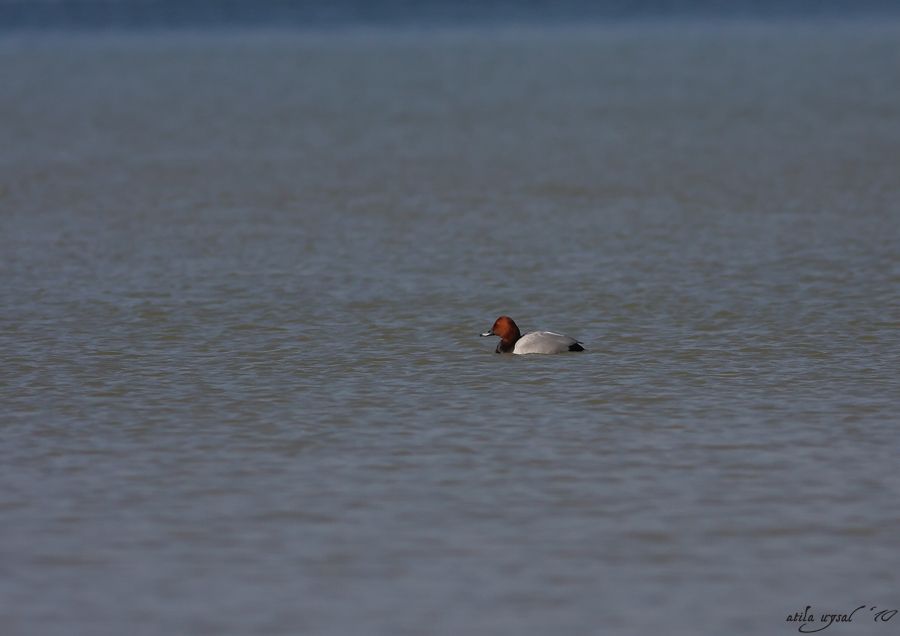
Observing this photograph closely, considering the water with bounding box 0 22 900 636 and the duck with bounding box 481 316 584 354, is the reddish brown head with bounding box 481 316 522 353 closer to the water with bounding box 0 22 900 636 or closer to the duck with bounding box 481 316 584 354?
the duck with bounding box 481 316 584 354

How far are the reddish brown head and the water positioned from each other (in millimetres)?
104

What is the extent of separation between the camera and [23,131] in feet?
130

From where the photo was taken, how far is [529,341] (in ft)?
48.5

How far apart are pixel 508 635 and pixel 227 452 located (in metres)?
3.99

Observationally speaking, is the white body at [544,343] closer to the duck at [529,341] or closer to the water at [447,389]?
the duck at [529,341]

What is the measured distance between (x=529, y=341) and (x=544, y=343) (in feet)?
0.44

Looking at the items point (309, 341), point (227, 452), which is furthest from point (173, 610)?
point (309, 341)

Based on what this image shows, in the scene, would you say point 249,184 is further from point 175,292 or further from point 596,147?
point 175,292

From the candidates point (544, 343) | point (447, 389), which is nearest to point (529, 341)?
point (544, 343)

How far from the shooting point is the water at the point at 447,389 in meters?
8.91

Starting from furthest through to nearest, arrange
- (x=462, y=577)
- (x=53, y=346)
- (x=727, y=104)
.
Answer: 1. (x=727, y=104)
2. (x=53, y=346)
3. (x=462, y=577)

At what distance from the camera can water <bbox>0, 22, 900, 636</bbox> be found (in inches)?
351

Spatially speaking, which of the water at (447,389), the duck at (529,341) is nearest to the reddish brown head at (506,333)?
the duck at (529,341)

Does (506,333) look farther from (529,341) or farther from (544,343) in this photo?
(544,343)
